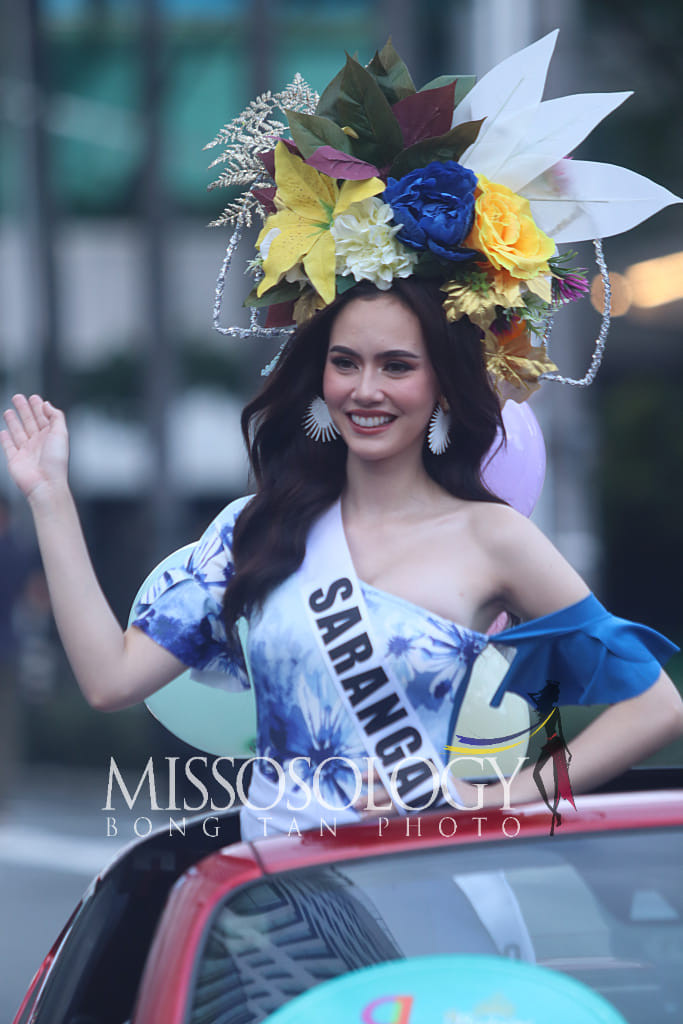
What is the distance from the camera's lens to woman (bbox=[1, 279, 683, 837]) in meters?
2.11

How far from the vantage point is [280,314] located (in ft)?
7.79

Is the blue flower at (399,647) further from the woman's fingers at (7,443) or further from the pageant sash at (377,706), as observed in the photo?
the woman's fingers at (7,443)

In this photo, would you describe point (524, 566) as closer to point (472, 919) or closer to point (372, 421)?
point (372, 421)

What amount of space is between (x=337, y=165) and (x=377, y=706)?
0.81 metres

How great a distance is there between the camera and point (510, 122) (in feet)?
7.43

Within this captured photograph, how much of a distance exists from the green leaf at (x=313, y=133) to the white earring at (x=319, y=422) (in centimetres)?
39

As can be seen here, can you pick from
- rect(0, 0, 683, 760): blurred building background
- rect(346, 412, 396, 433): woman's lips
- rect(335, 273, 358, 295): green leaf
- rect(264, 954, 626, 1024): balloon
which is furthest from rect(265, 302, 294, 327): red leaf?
rect(0, 0, 683, 760): blurred building background

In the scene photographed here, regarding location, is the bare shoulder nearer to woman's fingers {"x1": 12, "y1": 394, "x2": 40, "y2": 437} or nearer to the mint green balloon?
the mint green balloon

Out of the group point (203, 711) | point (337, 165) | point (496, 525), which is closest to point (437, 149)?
point (337, 165)

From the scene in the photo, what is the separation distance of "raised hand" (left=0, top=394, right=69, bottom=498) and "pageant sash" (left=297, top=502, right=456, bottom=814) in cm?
45

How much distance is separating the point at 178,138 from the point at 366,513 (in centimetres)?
1326

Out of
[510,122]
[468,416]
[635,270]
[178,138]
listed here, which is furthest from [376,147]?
[178,138]

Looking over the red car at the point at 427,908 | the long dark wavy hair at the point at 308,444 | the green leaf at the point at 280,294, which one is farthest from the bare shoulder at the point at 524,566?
the green leaf at the point at 280,294

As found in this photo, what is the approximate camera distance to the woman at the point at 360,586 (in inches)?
82.9
